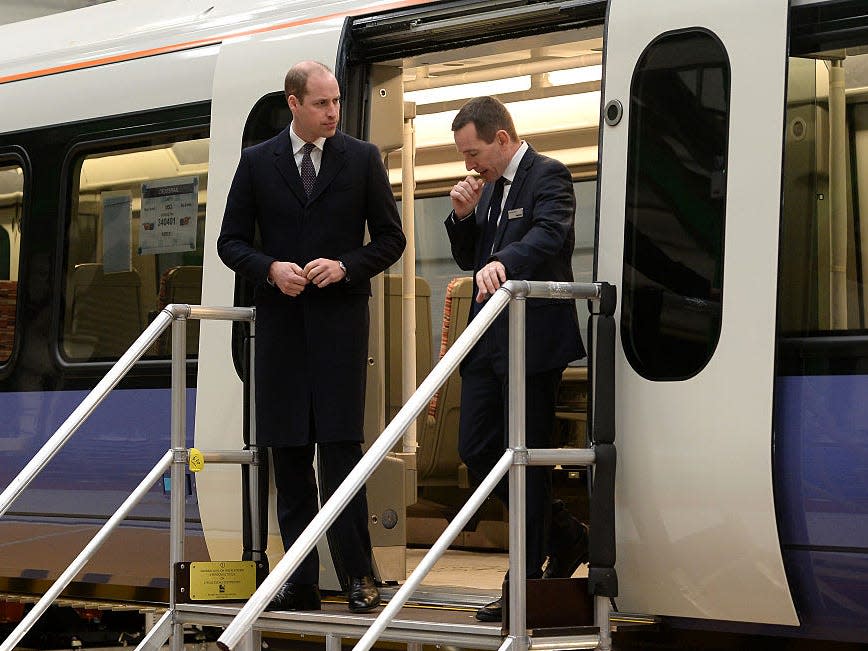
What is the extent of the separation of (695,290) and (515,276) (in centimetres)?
57

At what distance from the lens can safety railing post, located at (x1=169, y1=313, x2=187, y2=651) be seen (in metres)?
5.51

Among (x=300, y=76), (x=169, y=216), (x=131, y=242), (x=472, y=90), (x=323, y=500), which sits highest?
(x=472, y=90)

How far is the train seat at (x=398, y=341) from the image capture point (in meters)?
6.62

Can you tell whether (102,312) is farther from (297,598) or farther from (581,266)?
(581,266)

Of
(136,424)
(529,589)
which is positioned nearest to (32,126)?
(136,424)

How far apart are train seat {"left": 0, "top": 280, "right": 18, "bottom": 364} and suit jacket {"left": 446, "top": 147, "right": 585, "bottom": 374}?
2.98 metres

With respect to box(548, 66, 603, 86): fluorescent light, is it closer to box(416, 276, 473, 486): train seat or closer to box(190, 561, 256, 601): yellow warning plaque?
box(416, 276, 473, 486): train seat

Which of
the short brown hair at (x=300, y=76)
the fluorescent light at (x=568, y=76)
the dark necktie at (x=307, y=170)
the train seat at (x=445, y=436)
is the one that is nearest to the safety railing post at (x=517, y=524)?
the dark necktie at (x=307, y=170)

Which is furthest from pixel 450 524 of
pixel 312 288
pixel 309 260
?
pixel 309 260

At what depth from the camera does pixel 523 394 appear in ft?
15.0

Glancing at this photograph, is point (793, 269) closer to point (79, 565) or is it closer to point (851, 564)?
point (851, 564)

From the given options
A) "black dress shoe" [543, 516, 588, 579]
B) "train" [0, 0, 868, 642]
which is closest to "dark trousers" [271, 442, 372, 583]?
"train" [0, 0, 868, 642]

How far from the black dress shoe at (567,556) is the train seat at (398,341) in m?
1.26

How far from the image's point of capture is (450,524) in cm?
445
